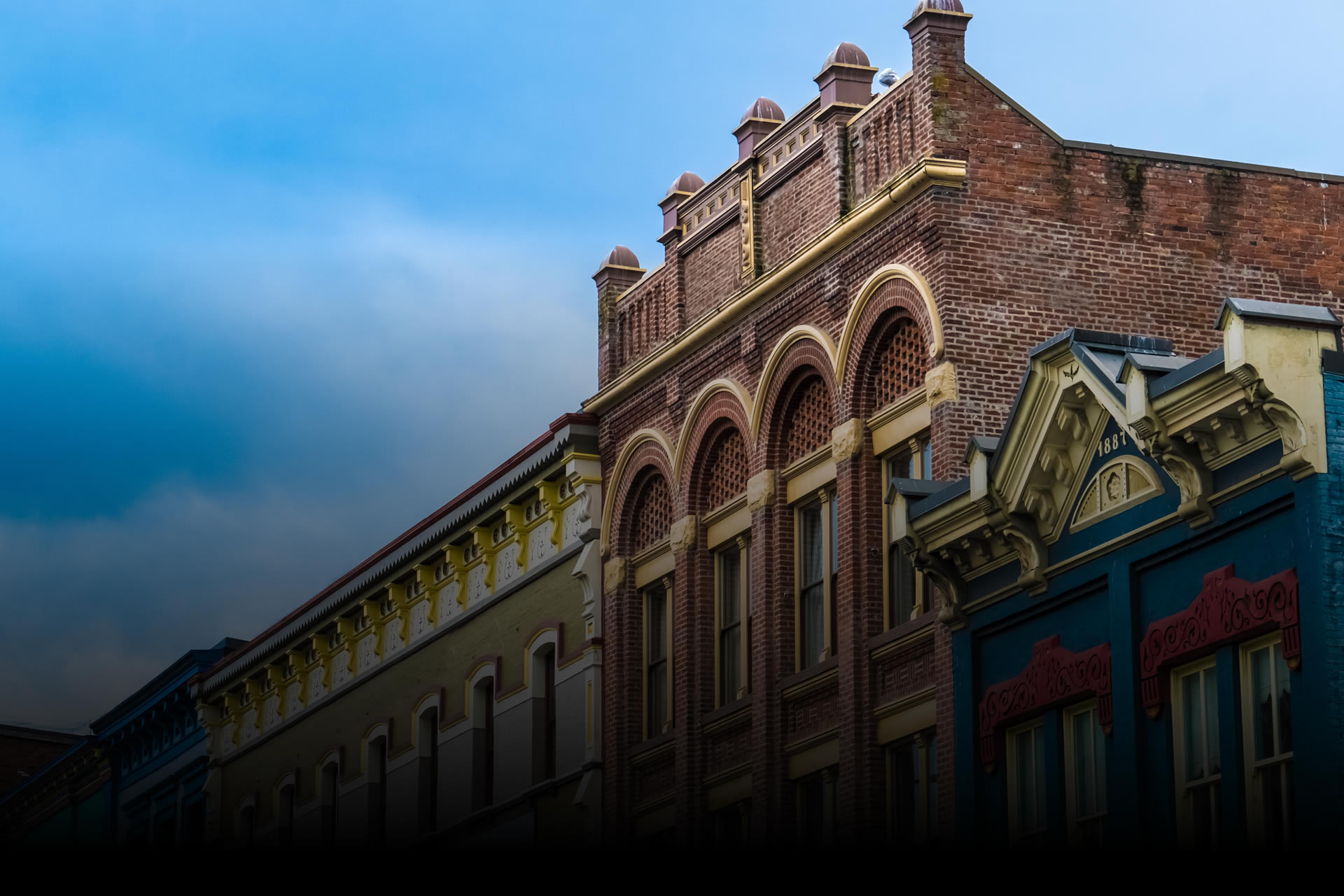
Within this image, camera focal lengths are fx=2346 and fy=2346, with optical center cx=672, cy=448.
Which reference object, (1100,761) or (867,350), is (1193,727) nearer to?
(1100,761)

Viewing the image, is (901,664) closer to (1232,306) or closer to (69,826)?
(1232,306)

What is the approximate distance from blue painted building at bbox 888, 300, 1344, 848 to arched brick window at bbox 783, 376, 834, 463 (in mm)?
4260

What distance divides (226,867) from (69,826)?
2106 inches

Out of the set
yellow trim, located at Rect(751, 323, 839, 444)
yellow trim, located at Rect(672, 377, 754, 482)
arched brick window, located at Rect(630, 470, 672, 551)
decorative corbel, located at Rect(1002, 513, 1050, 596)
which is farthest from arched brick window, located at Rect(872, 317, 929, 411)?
arched brick window, located at Rect(630, 470, 672, 551)

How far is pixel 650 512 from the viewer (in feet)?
110

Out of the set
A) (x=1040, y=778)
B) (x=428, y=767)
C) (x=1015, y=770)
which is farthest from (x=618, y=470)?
(x=1040, y=778)

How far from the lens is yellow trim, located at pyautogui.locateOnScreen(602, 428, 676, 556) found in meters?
32.8

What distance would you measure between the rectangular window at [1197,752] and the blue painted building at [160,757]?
1296 inches

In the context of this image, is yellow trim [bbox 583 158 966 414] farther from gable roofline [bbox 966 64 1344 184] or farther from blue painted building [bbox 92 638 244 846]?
blue painted building [bbox 92 638 244 846]

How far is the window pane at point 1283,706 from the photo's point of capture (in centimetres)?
1836

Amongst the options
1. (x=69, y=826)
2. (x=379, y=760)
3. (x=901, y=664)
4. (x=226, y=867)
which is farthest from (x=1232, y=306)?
(x=69, y=826)

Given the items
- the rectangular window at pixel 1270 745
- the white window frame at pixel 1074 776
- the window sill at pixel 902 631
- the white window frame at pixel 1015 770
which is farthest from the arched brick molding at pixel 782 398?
the rectangular window at pixel 1270 745

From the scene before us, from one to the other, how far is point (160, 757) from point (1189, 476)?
38464mm

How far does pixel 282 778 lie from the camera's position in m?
46.4
